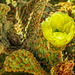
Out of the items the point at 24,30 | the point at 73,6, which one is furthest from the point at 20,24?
the point at 73,6

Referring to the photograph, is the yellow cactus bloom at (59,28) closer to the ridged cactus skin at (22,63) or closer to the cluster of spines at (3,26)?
the ridged cactus skin at (22,63)

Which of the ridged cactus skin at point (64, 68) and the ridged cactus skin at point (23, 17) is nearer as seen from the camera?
the ridged cactus skin at point (64, 68)

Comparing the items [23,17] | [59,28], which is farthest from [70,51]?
[59,28]

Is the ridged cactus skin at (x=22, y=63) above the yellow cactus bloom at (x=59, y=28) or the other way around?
the other way around

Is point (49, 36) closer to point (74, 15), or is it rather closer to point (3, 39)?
point (3, 39)

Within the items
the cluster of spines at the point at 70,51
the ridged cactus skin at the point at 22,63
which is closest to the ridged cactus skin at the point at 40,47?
the ridged cactus skin at the point at 22,63

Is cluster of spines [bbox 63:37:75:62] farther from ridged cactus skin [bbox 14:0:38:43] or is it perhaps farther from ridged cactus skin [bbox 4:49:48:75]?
ridged cactus skin [bbox 4:49:48:75]

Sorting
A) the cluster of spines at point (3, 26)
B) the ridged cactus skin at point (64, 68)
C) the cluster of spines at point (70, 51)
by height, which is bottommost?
the cluster of spines at point (70, 51)
